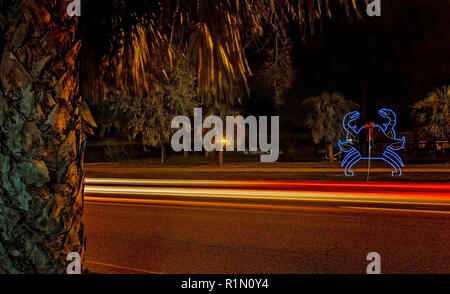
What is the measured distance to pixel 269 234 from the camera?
304 inches

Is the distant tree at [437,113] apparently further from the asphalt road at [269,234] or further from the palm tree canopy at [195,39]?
the palm tree canopy at [195,39]

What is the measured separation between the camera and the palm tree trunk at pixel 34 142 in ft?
8.83

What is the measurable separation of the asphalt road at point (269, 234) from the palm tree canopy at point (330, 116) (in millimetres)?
19604

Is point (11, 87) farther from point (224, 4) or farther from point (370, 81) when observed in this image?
point (370, 81)

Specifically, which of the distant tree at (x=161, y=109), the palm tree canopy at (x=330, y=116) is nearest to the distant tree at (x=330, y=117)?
the palm tree canopy at (x=330, y=116)

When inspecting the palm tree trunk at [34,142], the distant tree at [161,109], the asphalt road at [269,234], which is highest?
the distant tree at [161,109]

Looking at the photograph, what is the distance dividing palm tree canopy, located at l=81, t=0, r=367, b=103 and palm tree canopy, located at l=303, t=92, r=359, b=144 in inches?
1105

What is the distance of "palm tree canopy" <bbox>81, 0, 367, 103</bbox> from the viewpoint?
305 cm

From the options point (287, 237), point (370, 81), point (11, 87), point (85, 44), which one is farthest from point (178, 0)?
point (370, 81)

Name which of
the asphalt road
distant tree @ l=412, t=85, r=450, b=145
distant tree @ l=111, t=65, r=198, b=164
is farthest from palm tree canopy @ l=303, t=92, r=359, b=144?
the asphalt road

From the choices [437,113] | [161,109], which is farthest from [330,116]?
[161,109]

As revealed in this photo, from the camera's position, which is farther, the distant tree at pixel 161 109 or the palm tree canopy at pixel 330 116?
the palm tree canopy at pixel 330 116

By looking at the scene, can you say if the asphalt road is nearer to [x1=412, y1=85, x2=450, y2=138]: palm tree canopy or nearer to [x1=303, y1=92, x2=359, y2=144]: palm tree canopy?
[x1=412, y1=85, x2=450, y2=138]: palm tree canopy

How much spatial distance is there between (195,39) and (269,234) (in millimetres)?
5330
